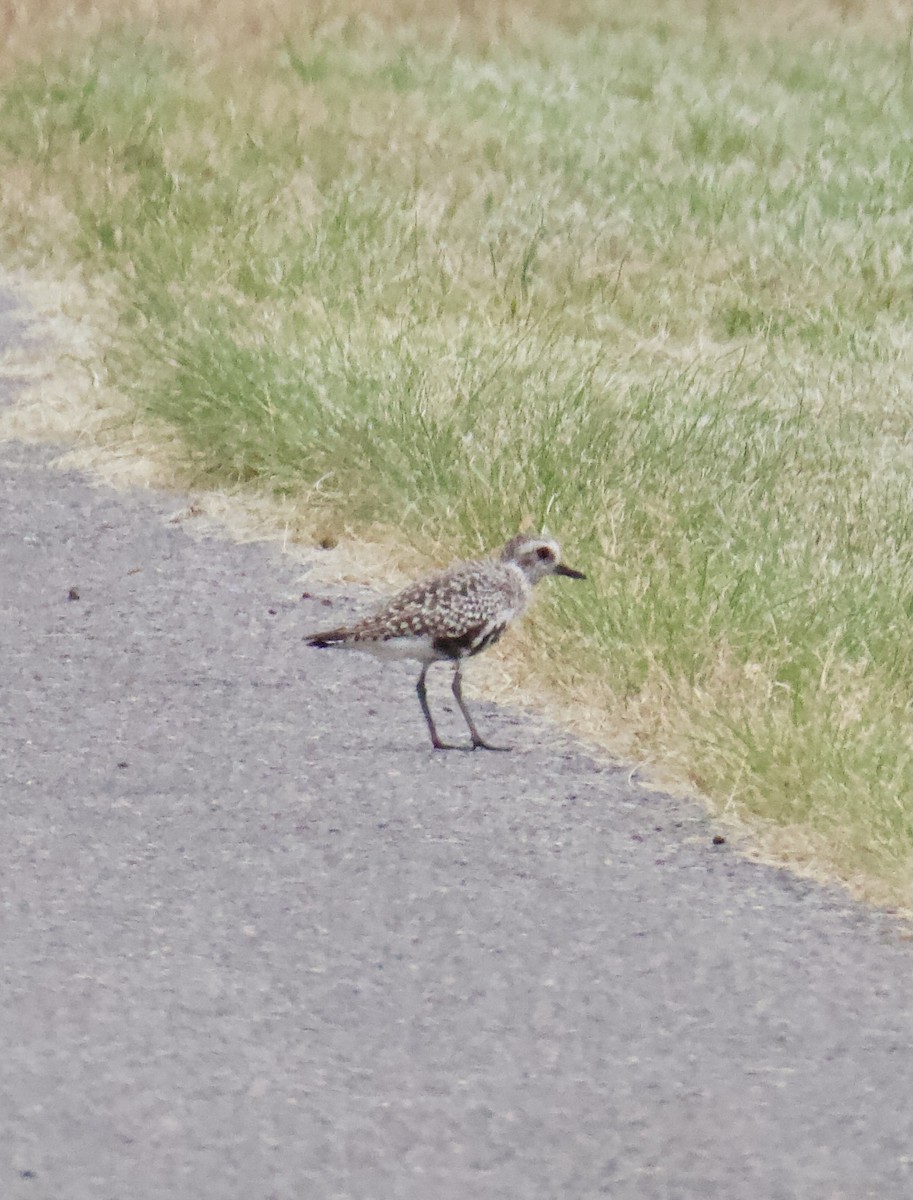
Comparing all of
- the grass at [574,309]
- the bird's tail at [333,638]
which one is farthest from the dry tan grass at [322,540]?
the bird's tail at [333,638]

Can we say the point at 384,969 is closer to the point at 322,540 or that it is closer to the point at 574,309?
the point at 322,540

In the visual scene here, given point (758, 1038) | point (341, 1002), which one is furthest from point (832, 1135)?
point (341, 1002)

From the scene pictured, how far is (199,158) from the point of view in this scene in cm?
1561

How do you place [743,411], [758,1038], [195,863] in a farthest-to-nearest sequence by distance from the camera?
[743,411], [195,863], [758,1038]

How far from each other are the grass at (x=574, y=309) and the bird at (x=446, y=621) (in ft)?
1.50

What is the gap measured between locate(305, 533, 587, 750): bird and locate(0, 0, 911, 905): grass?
458 millimetres

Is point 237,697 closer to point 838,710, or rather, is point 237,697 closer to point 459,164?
point 838,710

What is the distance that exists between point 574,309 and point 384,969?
25.9ft

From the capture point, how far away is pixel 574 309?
1309 cm

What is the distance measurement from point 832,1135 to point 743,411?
5.99 metres

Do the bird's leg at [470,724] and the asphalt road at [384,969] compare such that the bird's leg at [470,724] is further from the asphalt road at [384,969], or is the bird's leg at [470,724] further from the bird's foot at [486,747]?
the asphalt road at [384,969]

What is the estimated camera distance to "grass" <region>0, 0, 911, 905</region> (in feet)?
24.3

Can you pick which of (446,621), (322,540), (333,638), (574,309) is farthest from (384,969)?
(574,309)

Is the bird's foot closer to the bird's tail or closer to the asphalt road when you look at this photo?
the asphalt road
